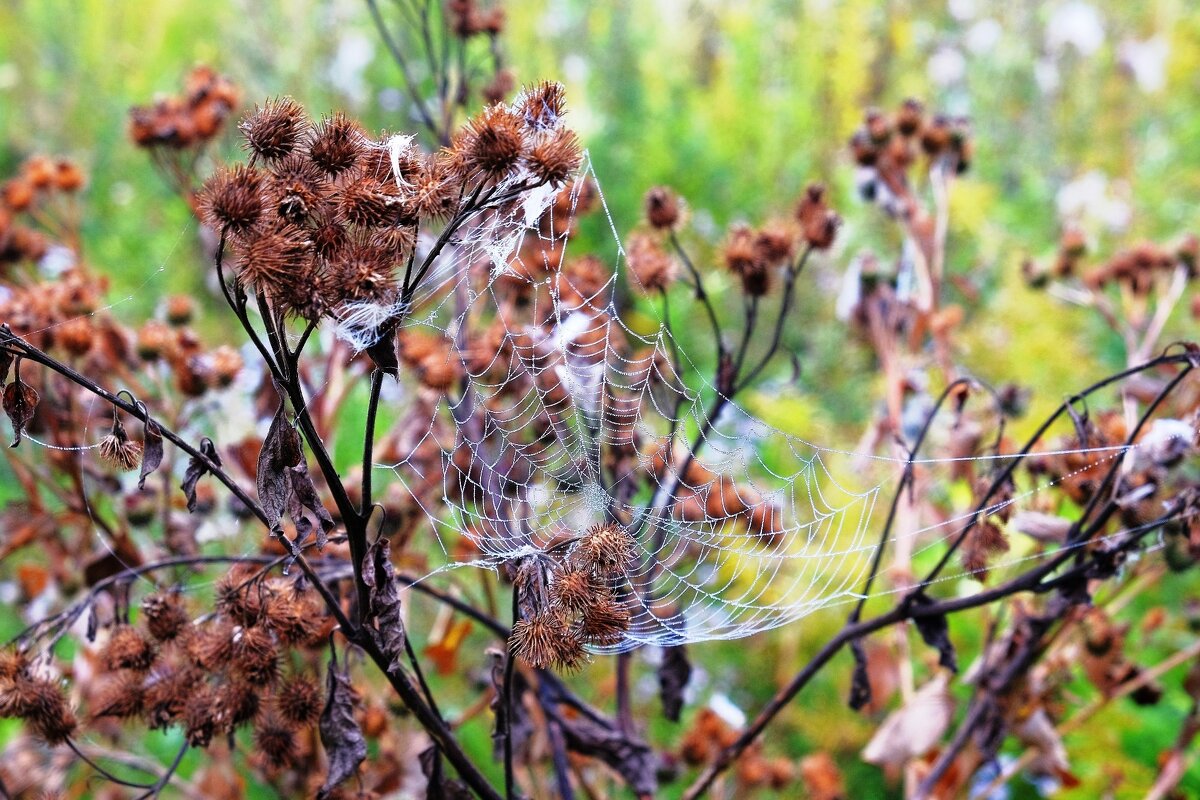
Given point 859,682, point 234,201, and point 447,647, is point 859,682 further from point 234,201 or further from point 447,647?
point 234,201

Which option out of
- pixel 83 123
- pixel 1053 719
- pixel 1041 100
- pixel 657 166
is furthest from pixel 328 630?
pixel 1041 100

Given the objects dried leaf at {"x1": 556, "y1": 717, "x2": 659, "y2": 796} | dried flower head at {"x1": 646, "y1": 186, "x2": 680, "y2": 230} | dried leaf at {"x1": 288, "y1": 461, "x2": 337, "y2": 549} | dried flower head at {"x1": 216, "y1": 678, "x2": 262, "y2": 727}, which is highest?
dried flower head at {"x1": 646, "y1": 186, "x2": 680, "y2": 230}

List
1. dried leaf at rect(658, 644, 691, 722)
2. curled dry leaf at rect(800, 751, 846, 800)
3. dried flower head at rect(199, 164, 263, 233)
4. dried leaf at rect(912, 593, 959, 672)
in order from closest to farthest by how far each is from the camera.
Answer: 1. dried flower head at rect(199, 164, 263, 233)
2. dried leaf at rect(912, 593, 959, 672)
3. dried leaf at rect(658, 644, 691, 722)
4. curled dry leaf at rect(800, 751, 846, 800)

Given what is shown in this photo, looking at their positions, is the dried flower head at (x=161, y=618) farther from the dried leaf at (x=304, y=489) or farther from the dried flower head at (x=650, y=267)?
the dried flower head at (x=650, y=267)

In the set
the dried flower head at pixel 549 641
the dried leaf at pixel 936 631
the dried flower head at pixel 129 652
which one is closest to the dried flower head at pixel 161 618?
the dried flower head at pixel 129 652

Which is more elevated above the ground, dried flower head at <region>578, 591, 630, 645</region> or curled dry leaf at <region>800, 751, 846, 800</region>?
curled dry leaf at <region>800, 751, 846, 800</region>

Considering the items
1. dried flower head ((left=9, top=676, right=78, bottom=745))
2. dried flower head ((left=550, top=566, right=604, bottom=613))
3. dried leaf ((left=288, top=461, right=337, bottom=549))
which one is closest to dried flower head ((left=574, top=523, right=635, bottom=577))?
dried flower head ((left=550, top=566, right=604, bottom=613))

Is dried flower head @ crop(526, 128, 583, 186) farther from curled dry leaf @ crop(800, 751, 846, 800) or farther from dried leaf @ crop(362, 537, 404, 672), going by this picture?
curled dry leaf @ crop(800, 751, 846, 800)
